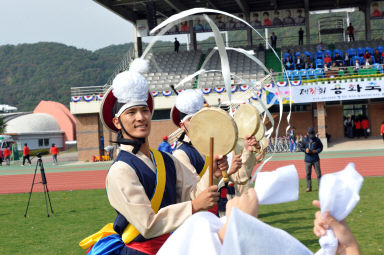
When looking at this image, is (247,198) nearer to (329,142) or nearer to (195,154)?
(195,154)

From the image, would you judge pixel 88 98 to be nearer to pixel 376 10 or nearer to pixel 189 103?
pixel 376 10

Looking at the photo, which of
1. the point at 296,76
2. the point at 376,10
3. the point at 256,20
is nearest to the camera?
the point at 296,76

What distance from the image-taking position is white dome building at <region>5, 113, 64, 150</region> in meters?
53.0

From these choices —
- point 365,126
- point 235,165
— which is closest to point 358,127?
point 365,126

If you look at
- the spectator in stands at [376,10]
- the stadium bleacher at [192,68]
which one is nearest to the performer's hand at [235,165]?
the stadium bleacher at [192,68]

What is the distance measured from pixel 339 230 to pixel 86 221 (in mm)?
9273

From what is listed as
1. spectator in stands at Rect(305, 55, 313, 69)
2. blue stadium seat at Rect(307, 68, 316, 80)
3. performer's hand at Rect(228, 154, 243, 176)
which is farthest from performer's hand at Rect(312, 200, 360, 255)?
spectator in stands at Rect(305, 55, 313, 69)

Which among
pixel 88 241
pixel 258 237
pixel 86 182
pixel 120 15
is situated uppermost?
pixel 120 15

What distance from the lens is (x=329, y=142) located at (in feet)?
100

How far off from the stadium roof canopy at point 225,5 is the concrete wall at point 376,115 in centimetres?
914

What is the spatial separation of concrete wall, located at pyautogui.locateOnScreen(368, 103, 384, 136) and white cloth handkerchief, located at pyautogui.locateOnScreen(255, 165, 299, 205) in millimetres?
31160

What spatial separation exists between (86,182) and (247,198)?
57.7 feet

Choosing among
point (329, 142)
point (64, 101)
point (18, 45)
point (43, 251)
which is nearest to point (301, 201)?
point (43, 251)

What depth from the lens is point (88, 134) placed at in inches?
1267
